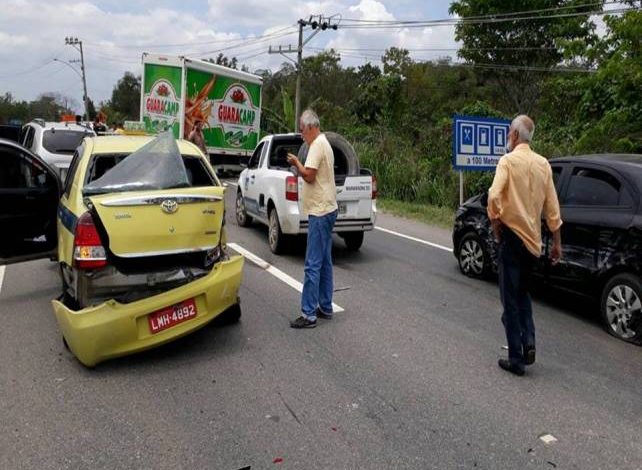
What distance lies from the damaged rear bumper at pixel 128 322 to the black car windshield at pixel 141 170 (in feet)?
3.00

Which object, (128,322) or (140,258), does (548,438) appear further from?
(140,258)

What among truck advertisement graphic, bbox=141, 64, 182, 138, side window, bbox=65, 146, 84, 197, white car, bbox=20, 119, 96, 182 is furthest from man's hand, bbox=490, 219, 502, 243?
truck advertisement graphic, bbox=141, 64, 182, 138

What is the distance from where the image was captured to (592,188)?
594 cm

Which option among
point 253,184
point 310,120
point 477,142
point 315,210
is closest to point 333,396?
point 315,210

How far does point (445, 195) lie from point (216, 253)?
11.0 metres

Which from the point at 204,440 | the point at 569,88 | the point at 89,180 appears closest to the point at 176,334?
the point at 204,440

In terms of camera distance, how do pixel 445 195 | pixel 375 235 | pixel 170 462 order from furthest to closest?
pixel 445 195 → pixel 375 235 → pixel 170 462

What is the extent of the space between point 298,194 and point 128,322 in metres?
4.15

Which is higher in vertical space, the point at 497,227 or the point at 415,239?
the point at 497,227

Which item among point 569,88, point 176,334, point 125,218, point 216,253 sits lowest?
point 176,334

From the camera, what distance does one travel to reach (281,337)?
5.36m

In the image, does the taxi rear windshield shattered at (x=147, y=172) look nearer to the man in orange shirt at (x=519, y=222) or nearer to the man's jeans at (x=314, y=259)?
the man's jeans at (x=314, y=259)

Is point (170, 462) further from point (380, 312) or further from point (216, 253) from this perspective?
point (380, 312)

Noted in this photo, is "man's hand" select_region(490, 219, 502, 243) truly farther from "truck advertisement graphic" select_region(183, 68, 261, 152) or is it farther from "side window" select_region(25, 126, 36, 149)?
"truck advertisement graphic" select_region(183, 68, 261, 152)
